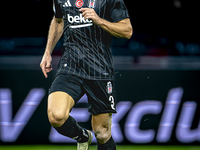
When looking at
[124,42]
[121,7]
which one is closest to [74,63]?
[121,7]

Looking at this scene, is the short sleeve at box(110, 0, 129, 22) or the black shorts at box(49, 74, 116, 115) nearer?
the black shorts at box(49, 74, 116, 115)

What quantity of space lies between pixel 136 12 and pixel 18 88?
3.21 m

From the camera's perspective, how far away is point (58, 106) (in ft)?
6.43

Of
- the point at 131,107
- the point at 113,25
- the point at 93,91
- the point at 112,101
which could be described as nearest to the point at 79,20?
the point at 113,25

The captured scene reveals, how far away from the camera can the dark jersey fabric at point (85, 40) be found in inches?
87.7

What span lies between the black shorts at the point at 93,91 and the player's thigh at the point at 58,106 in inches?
4.4

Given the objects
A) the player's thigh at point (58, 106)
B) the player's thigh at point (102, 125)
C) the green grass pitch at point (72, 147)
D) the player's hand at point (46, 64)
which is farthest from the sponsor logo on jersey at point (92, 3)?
the green grass pitch at point (72, 147)

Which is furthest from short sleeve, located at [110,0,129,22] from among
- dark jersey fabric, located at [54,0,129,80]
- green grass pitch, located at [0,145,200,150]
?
green grass pitch, located at [0,145,200,150]

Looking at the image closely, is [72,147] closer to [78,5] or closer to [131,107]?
[131,107]

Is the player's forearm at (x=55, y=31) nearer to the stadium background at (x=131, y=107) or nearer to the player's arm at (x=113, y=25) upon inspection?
A: the player's arm at (x=113, y=25)

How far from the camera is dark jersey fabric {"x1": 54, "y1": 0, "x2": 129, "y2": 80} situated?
2229 millimetres

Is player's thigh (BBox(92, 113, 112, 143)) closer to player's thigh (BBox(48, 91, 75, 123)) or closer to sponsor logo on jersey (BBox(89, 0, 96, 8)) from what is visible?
player's thigh (BBox(48, 91, 75, 123))

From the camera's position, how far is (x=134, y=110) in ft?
12.4

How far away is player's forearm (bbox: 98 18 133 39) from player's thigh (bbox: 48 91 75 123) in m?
0.58
